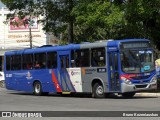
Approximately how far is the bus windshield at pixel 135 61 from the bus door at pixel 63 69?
4.49 m

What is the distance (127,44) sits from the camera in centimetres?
2342

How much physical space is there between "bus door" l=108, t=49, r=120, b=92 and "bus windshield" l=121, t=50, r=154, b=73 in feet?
1.34

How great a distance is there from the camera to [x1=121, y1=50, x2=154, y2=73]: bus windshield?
23109 mm

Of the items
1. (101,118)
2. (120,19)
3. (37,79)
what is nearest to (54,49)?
(37,79)

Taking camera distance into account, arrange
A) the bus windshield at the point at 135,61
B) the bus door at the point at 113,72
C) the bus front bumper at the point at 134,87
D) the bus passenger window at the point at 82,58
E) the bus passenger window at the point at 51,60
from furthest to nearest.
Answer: the bus passenger window at the point at 51,60 < the bus passenger window at the point at 82,58 < the bus door at the point at 113,72 < the bus windshield at the point at 135,61 < the bus front bumper at the point at 134,87

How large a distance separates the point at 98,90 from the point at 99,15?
4.51 m

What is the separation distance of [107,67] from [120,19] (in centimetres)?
337

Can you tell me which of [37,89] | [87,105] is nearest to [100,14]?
[37,89]

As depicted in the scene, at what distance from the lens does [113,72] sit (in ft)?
76.8

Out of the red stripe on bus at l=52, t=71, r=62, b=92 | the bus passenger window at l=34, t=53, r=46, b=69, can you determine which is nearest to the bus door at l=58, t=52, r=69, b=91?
the red stripe on bus at l=52, t=71, r=62, b=92

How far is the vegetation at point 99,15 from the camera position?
25.9m

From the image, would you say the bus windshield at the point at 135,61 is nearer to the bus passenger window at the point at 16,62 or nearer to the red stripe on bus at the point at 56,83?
the red stripe on bus at the point at 56,83

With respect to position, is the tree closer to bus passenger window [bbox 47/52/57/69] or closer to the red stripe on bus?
bus passenger window [bbox 47/52/57/69]

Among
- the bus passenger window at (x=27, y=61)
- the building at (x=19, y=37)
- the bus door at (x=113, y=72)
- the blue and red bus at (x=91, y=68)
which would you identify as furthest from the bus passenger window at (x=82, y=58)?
the building at (x=19, y=37)
